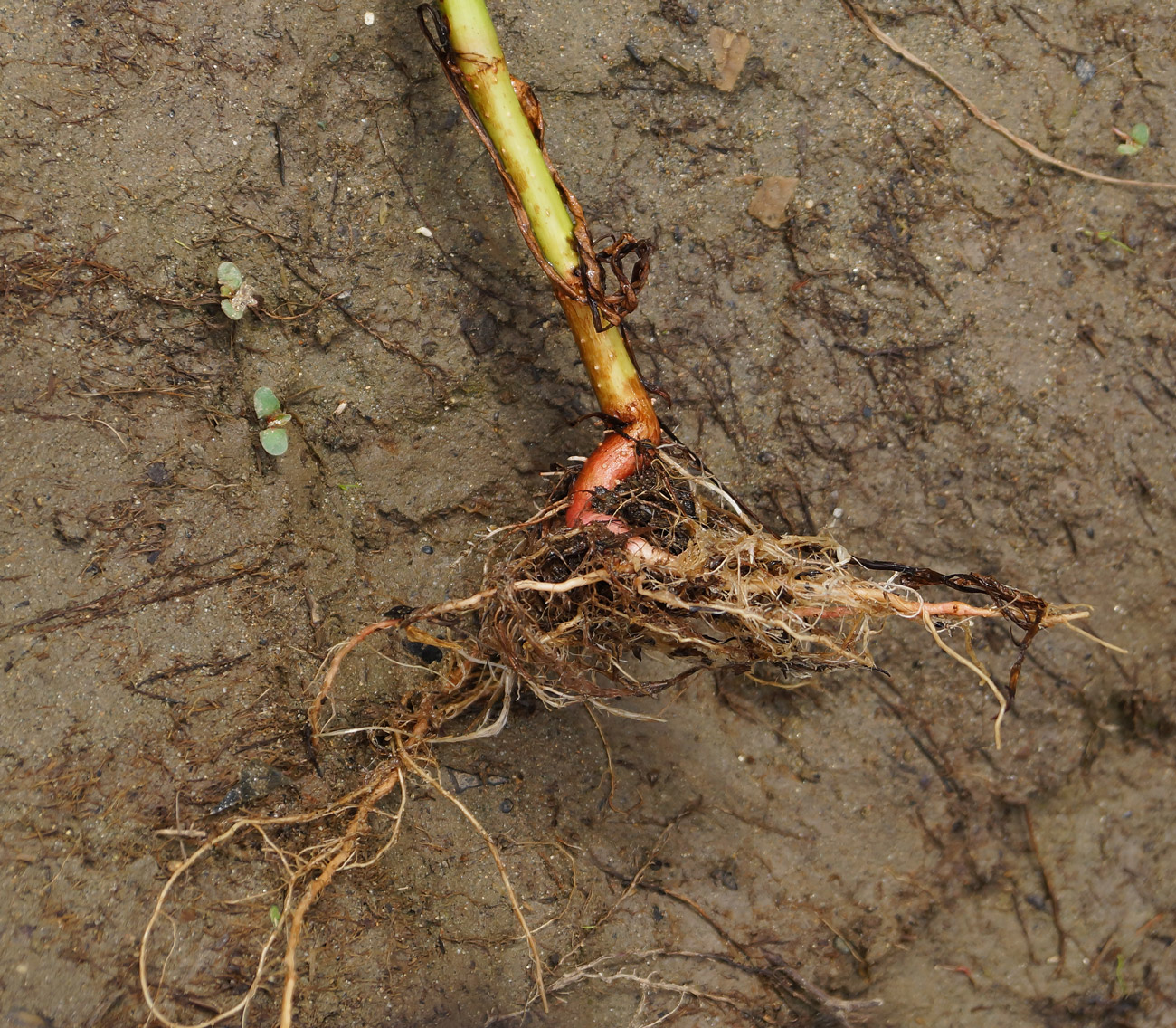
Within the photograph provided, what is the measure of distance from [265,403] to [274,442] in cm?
8

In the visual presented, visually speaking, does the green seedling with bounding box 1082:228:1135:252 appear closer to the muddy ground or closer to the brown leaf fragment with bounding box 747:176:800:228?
the muddy ground

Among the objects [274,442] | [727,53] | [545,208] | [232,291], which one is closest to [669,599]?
[545,208]

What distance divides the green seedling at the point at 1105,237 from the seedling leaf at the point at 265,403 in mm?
1761

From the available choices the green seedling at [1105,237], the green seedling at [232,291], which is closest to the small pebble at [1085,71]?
the green seedling at [1105,237]

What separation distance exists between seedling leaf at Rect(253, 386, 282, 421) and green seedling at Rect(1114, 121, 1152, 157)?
189 cm

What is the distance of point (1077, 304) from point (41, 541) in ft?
7.13

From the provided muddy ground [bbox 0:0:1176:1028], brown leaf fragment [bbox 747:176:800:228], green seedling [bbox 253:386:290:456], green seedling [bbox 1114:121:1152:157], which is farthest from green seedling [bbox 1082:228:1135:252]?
green seedling [bbox 253:386:290:456]

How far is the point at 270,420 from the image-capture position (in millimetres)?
1593

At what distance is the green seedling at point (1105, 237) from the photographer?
5.70ft

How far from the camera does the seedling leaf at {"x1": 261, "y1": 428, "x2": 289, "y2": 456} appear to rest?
62.4 inches

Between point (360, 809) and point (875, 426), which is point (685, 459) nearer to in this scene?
point (875, 426)

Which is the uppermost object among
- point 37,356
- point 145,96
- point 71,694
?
point 145,96

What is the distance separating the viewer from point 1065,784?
1.79m

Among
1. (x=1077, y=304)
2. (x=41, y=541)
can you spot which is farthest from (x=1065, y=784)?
(x=41, y=541)
